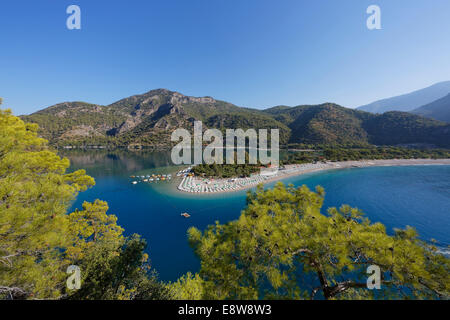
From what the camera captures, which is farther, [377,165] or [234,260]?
[377,165]

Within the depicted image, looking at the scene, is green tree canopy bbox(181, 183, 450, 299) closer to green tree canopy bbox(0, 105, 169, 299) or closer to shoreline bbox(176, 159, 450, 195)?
green tree canopy bbox(0, 105, 169, 299)

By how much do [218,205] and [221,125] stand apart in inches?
4468

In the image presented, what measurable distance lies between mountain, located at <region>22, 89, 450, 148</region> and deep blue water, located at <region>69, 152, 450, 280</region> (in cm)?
6013

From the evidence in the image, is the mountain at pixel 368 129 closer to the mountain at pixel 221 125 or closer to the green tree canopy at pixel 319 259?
the mountain at pixel 221 125

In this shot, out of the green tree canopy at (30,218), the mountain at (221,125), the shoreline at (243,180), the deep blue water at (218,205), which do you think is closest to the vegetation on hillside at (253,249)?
the green tree canopy at (30,218)

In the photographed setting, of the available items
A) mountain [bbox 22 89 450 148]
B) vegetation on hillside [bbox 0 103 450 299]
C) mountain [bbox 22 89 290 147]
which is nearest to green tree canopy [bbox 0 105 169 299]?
vegetation on hillside [bbox 0 103 450 299]

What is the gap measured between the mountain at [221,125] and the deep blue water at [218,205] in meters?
60.1

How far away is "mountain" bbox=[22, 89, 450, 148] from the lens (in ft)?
290

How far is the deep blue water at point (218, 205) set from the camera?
16.4m

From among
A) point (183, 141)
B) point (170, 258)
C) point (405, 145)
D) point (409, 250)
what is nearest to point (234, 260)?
point (409, 250)

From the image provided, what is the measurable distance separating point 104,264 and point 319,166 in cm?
5674

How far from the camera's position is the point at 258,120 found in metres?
130

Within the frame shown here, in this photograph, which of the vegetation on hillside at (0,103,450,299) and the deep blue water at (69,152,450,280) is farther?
the deep blue water at (69,152,450,280)

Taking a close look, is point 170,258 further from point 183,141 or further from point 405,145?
point 405,145
